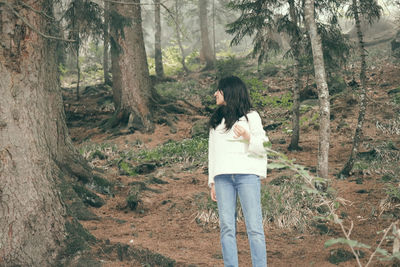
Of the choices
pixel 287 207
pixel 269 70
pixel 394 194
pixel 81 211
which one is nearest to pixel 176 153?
pixel 81 211

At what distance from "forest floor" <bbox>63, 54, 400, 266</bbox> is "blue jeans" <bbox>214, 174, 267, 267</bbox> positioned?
1.19 m

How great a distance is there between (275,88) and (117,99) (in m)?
7.19

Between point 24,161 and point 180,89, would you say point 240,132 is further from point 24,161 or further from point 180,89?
point 180,89

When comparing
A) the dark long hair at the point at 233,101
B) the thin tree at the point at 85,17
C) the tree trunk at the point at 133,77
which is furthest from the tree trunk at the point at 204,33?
the dark long hair at the point at 233,101

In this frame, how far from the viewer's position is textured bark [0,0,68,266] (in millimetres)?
4195

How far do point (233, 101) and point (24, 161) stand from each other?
2.36 metres

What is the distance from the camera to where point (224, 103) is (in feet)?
12.8

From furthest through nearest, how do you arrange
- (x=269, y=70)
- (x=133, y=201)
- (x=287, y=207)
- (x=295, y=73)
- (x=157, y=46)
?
1. (x=157, y=46)
2. (x=269, y=70)
3. (x=295, y=73)
4. (x=133, y=201)
5. (x=287, y=207)

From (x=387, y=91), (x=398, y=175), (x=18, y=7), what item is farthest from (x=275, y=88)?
(x=18, y=7)

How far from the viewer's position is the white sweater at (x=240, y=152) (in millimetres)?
3689

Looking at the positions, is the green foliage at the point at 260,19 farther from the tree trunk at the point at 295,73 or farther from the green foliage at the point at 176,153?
the green foliage at the point at 176,153

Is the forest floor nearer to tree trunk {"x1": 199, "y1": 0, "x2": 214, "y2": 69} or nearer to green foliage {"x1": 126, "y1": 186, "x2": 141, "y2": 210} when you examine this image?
green foliage {"x1": 126, "y1": 186, "x2": 141, "y2": 210}

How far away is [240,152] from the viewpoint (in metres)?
3.72

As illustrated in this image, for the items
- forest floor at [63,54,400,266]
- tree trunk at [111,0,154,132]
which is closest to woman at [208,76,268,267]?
forest floor at [63,54,400,266]
